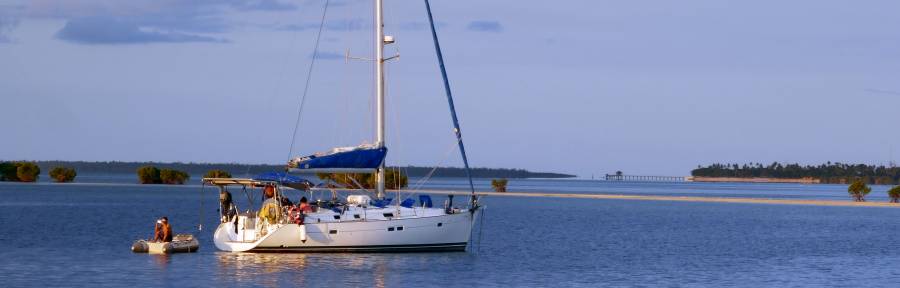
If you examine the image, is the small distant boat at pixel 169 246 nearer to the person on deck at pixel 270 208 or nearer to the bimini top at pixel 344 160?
the person on deck at pixel 270 208

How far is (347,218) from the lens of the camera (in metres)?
47.9

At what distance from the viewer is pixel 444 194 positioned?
155750 millimetres

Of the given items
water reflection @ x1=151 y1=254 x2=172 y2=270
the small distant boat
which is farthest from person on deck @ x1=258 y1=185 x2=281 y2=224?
the small distant boat

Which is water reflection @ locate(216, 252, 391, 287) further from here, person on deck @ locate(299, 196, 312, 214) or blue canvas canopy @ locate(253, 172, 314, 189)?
blue canvas canopy @ locate(253, 172, 314, 189)

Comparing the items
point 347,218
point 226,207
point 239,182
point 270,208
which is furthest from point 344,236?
point 226,207

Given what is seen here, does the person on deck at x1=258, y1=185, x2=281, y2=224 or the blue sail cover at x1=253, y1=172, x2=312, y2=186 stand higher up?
the blue sail cover at x1=253, y1=172, x2=312, y2=186

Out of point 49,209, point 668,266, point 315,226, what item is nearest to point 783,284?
point 668,266

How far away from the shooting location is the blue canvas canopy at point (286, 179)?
49.3 meters

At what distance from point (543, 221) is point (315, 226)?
42673 mm

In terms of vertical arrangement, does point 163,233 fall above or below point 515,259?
above

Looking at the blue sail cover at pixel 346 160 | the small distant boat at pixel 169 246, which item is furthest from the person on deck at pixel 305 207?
the small distant boat at pixel 169 246

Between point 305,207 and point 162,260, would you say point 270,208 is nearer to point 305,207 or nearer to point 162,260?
point 305,207

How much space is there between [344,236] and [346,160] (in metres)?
3.16

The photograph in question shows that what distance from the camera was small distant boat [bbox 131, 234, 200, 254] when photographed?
49.6 meters
